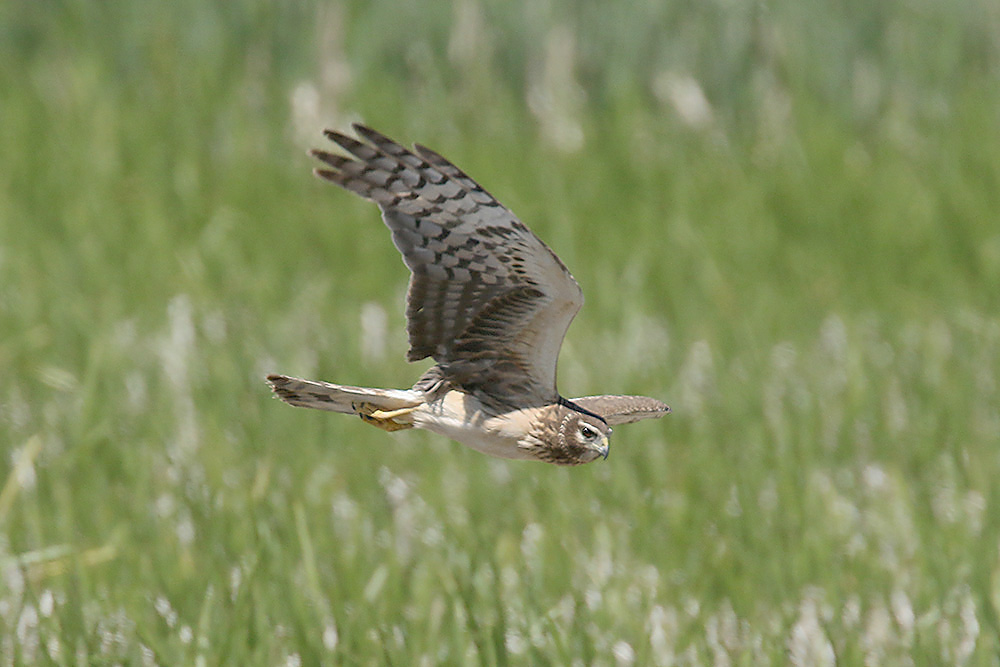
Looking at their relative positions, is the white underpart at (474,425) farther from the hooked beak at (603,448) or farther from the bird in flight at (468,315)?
the hooked beak at (603,448)

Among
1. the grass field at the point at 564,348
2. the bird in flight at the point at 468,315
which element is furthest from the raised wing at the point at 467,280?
the grass field at the point at 564,348

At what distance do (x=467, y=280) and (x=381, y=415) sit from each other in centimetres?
28

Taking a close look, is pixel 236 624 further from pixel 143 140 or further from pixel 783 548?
pixel 143 140

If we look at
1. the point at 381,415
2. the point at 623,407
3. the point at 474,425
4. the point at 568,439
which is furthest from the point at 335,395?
the point at 623,407

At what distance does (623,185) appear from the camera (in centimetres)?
709

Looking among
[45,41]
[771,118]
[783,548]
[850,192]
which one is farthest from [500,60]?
[783,548]

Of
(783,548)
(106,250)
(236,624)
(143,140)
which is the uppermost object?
(143,140)

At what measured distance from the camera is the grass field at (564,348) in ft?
11.9

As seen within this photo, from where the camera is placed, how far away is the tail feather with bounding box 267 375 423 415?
2053 millimetres

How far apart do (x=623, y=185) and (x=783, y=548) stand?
3307 mm

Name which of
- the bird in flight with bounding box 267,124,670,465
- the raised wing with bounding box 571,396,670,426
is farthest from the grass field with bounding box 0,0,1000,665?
the bird in flight with bounding box 267,124,670,465

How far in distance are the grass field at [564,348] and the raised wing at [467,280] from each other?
3.71 feet

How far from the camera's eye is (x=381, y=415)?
2102 mm

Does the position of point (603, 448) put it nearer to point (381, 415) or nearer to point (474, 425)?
point (474, 425)
